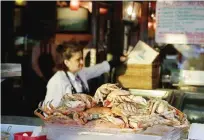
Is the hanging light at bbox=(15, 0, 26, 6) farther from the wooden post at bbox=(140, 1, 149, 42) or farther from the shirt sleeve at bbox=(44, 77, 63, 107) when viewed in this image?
the shirt sleeve at bbox=(44, 77, 63, 107)

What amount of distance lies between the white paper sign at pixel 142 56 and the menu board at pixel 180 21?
55cm

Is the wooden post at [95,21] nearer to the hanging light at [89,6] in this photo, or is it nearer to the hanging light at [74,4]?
the hanging light at [89,6]

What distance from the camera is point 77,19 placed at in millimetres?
7629

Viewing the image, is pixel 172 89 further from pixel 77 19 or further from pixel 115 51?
pixel 77 19

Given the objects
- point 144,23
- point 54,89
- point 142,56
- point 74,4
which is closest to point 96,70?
point 142,56

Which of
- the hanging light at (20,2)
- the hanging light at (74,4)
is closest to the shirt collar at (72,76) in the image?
the hanging light at (74,4)

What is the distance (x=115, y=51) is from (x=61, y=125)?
5.14m

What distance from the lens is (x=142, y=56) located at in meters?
5.06

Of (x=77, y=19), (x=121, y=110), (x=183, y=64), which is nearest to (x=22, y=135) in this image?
(x=121, y=110)


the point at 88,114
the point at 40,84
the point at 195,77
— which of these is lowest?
the point at 40,84

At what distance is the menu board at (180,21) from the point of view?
4414 millimetres

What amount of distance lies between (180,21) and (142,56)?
749 mm

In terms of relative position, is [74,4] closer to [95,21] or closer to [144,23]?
[95,21]

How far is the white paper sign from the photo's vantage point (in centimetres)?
505
